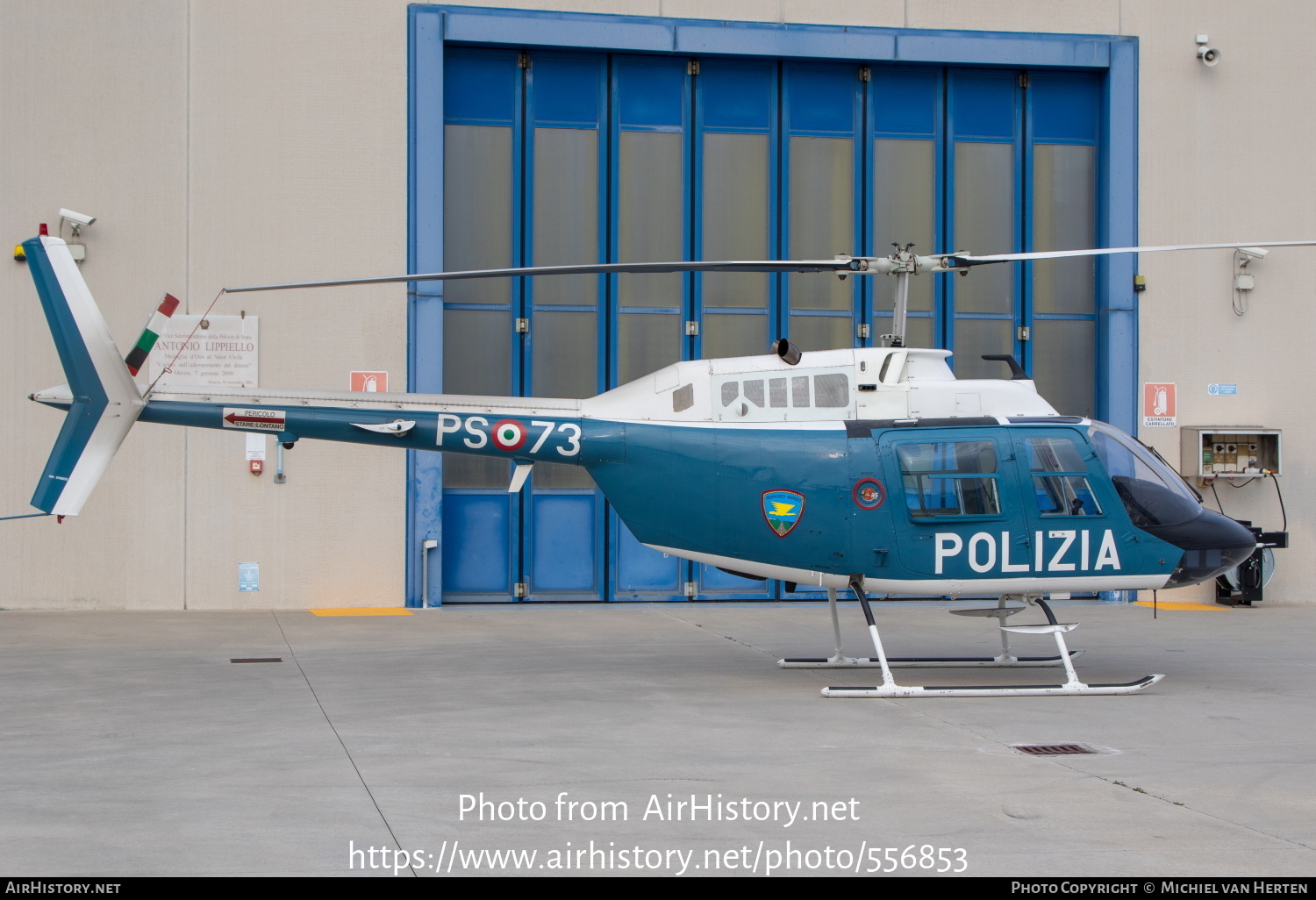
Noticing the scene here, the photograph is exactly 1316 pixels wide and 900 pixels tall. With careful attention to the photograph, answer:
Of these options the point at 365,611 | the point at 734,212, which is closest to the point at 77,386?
the point at 365,611

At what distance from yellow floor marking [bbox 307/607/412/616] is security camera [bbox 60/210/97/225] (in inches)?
205

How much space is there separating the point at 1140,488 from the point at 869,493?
214 centimetres

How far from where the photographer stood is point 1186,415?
16.5m

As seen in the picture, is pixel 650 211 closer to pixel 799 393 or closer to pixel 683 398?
pixel 683 398

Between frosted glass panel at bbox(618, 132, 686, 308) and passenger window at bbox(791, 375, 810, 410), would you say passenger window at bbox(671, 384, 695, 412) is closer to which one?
passenger window at bbox(791, 375, 810, 410)

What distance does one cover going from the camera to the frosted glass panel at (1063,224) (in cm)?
1672

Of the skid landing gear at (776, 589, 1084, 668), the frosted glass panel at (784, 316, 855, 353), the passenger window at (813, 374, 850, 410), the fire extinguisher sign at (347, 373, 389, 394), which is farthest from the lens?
the frosted glass panel at (784, 316, 855, 353)

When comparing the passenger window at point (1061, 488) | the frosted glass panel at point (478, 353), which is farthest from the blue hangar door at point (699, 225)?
the passenger window at point (1061, 488)

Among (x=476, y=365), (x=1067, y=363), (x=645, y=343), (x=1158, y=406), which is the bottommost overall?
(x=1158, y=406)

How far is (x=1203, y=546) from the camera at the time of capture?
9719 millimetres

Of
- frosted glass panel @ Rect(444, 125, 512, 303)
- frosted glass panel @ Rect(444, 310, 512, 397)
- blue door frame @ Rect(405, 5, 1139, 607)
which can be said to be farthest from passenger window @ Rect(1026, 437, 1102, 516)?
frosted glass panel @ Rect(444, 125, 512, 303)

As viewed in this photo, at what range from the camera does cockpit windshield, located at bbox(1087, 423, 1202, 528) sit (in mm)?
9688

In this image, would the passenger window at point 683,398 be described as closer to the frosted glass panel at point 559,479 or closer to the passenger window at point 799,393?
the passenger window at point 799,393

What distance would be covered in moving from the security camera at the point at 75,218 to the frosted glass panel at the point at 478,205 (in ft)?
13.5
